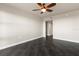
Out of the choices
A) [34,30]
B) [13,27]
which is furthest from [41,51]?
[34,30]

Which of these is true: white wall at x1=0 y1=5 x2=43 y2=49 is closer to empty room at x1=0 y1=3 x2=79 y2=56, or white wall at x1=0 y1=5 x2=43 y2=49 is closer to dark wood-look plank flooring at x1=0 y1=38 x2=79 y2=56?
empty room at x1=0 y1=3 x2=79 y2=56

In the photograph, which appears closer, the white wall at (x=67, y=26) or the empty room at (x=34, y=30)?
the empty room at (x=34, y=30)

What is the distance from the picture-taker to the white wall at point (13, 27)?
3.98m

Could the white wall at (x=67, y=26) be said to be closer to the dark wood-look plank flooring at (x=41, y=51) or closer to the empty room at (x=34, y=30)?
the empty room at (x=34, y=30)

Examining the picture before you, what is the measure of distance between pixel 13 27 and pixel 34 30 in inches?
102

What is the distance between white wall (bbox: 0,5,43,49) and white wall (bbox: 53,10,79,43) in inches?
99.9

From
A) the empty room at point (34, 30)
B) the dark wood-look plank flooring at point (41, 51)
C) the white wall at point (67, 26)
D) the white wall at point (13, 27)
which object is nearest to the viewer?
the dark wood-look plank flooring at point (41, 51)

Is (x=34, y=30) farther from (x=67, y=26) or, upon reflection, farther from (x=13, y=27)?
(x=67, y=26)

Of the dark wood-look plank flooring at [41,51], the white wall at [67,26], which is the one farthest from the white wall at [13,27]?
the white wall at [67,26]

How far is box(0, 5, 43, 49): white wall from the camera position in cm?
398

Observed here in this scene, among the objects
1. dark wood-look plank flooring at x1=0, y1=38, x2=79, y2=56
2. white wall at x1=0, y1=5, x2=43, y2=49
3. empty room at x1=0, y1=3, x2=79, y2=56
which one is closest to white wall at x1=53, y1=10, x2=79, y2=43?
empty room at x1=0, y1=3, x2=79, y2=56

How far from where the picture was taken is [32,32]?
21.4 ft

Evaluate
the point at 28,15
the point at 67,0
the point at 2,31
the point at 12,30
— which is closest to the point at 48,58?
the point at 67,0

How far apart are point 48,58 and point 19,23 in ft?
14.3
